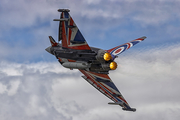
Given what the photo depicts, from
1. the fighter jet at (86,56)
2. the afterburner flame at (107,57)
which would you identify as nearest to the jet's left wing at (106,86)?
the fighter jet at (86,56)

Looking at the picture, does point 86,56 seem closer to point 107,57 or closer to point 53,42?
point 107,57

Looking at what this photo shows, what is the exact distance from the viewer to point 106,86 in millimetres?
Result: 74438

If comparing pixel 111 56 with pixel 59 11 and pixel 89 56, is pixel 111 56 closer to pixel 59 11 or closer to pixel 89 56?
pixel 89 56

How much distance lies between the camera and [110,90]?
74250 mm

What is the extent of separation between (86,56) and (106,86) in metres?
10.7

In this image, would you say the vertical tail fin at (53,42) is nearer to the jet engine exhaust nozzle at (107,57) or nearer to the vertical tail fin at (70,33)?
the vertical tail fin at (70,33)

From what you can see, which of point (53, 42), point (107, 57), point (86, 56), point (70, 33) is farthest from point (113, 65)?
point (53, 42)

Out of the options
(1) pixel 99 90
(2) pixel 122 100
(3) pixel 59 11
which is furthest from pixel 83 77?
(3) pixel 59 11

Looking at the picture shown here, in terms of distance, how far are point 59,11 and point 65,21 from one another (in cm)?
227

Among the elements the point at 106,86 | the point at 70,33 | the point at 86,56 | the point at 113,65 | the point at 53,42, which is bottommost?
the point at 106,86

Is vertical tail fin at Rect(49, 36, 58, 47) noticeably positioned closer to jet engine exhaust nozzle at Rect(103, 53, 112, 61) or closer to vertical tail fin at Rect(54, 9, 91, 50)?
vertical tail fin at Rect(54, 9, 91, 50)

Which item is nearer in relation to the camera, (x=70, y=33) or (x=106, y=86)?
(x=70, y=33)

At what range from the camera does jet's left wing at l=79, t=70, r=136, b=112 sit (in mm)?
73562

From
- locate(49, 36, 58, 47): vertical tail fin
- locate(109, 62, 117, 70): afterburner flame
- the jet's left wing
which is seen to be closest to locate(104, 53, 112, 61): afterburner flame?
locate(109, 62, 117, 70): afterburner flame
